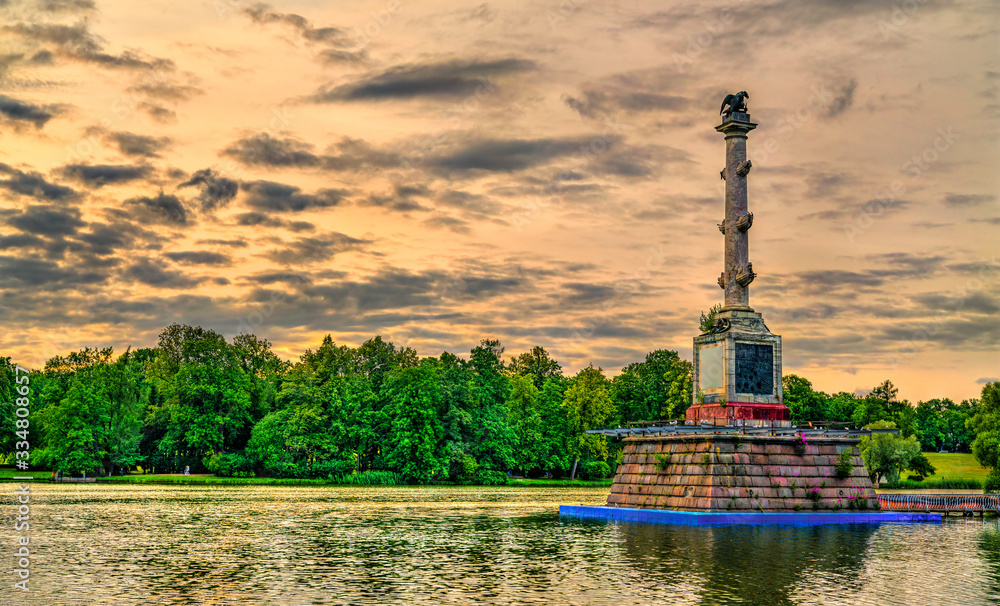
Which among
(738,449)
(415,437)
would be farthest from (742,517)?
(415,437)

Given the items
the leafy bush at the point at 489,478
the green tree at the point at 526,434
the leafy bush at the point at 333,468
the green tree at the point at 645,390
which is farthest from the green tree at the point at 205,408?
the green tree at the point at 645,390

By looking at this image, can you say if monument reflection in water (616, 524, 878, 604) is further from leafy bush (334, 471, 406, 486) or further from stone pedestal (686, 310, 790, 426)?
leafy bush (334, 471, 406, 486)

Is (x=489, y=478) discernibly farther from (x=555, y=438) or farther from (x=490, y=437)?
(x=555, y=438)

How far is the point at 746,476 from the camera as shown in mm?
45094

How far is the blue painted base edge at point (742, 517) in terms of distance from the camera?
139 ft

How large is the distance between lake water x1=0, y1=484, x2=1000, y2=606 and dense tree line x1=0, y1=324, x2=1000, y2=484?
2059 inches

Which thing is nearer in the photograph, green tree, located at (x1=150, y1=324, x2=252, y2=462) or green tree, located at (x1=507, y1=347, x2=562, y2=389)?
green tree, located at (x1=150, y1=324, x2=252, y2=462)

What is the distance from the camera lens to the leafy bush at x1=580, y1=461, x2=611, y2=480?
11481cm

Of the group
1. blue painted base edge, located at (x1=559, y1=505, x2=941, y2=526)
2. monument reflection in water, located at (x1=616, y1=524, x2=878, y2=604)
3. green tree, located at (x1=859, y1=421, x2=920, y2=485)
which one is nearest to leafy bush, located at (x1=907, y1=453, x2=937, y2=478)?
green tree, located at (x1=859, y1=421, x2=920, y2=485)

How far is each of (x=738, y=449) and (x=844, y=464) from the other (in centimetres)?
655

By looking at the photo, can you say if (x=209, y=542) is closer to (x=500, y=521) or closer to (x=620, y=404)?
(x=500, y=521)

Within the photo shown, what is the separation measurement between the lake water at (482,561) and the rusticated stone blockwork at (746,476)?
3035mm

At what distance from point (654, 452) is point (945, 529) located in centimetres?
1438

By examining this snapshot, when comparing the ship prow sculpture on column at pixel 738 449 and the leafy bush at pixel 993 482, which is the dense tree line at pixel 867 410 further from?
the ship prow sculpture on column at pixel 738 449
